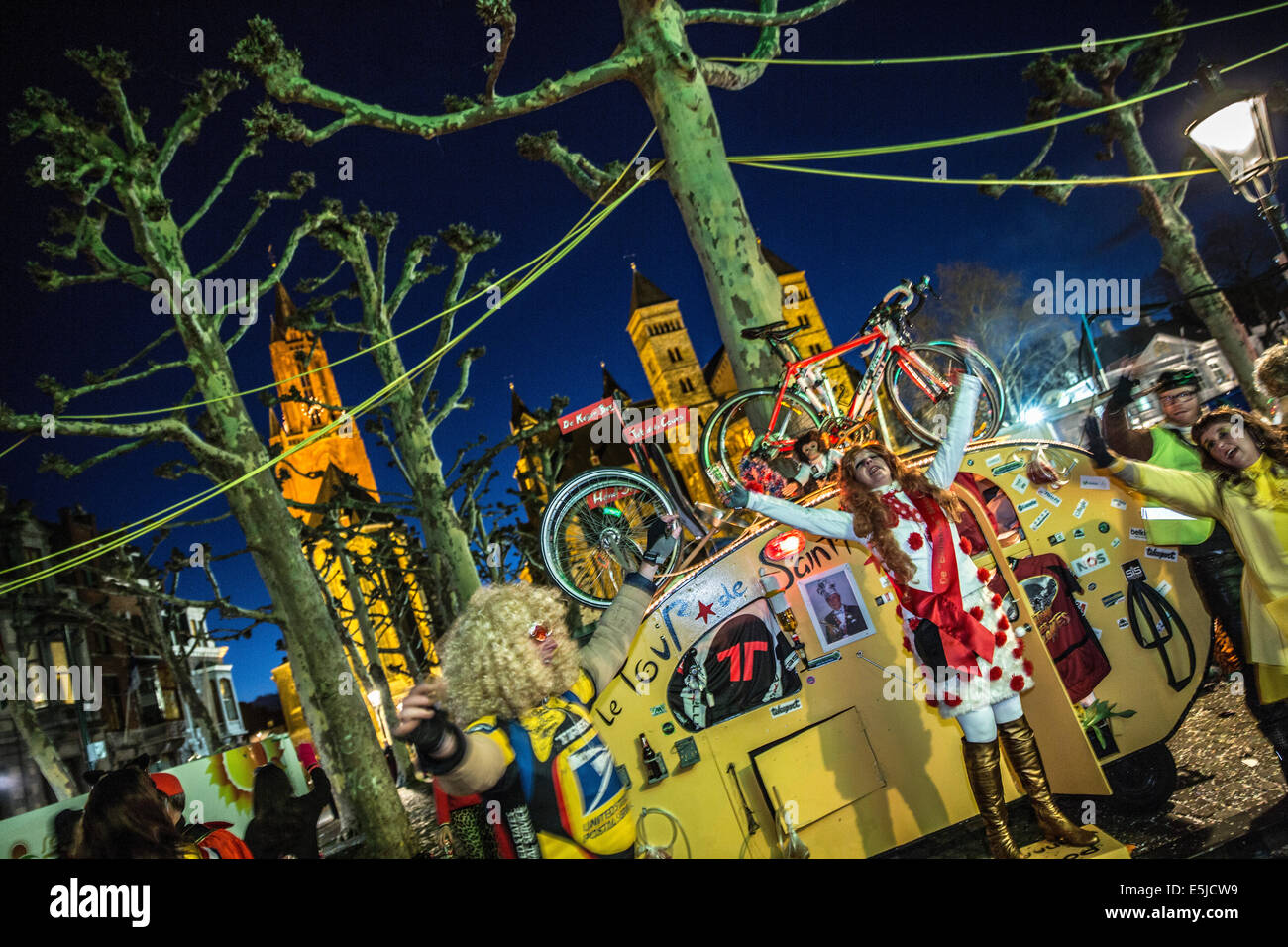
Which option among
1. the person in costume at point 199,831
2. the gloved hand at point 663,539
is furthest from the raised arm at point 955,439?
the person in costume at point 199,831

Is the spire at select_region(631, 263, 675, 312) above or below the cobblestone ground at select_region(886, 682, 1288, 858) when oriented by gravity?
above

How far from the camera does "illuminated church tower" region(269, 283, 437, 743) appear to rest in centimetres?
1376

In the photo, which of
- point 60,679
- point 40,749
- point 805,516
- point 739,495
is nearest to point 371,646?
point 40,749

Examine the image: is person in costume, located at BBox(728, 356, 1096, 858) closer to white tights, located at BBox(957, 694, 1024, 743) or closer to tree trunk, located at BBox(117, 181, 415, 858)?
white tights, located at BBox(957, 694, 1024, 743)

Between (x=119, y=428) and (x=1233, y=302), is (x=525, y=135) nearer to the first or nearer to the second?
(x=119, y=428)

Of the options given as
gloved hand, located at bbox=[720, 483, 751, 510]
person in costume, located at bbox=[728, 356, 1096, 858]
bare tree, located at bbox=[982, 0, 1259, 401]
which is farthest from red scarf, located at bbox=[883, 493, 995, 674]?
bare tree, located at bbox=[982, 0, 1259, 401]

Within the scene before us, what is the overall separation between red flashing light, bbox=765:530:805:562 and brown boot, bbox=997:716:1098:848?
5.28 ft

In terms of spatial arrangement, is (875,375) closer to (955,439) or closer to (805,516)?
(955,439)

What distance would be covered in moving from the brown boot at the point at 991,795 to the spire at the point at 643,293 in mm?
58754

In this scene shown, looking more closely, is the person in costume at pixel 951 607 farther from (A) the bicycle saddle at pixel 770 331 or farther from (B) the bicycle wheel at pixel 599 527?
(A) the bicycle saddle at pixel 770 331

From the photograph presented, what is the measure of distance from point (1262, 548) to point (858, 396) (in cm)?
260

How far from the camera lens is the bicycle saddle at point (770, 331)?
5.70 meters

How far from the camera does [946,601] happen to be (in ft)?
11.8
